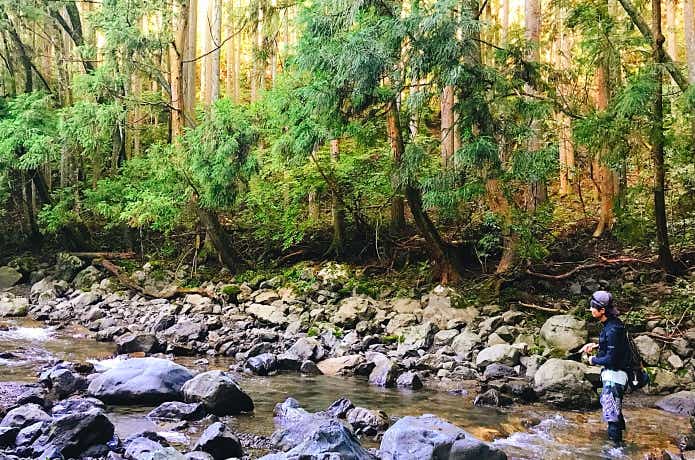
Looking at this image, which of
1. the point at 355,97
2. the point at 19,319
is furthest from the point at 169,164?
the point at 355,97

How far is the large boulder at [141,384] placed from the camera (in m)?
6.83

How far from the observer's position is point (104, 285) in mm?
15789

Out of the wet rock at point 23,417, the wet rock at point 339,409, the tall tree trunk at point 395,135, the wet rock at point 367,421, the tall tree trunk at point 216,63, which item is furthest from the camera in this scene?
the tall tree trunk at point 216,63

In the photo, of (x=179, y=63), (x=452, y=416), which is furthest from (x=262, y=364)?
(x=179, y=63)

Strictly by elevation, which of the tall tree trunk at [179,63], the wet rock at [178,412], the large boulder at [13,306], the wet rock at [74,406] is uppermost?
the tall tree trunk at [179,63]

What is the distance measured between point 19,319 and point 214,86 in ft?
28.5

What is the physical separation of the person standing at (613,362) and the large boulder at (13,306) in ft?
41.3

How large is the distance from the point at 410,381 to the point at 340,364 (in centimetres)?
130

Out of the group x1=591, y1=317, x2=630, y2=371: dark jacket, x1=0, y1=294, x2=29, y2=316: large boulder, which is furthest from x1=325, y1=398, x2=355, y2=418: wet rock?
x1=0, y1=294, x2=29, y2=316: large boulder

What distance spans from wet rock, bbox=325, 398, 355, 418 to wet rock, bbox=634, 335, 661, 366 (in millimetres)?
4285

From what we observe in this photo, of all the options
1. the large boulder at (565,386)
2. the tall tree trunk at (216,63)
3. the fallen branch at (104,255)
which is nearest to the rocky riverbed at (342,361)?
the large boulder at (565,386)

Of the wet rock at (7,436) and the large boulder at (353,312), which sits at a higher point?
the wet rock at (7,436)

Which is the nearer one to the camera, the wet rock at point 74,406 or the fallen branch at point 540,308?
the wet rock at point 74,406

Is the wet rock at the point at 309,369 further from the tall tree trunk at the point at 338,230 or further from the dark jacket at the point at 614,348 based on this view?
the tall tree trunk at the point at 338,230
